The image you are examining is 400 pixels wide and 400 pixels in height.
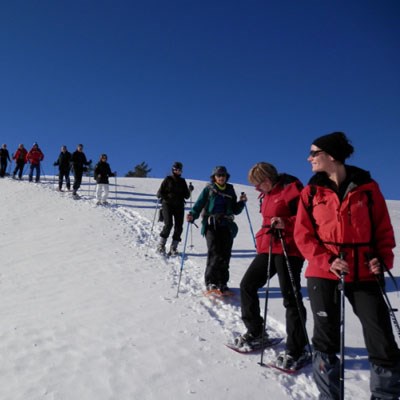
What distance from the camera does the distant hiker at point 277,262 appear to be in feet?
11.9

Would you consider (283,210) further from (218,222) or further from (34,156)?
(34,156)

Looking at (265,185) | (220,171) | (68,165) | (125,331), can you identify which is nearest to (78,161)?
(68,165)

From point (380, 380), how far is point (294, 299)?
1.30 meters

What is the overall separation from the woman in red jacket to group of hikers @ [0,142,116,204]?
1236cm

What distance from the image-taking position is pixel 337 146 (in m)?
2.84

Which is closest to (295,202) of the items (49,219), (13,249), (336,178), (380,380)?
(336,178)

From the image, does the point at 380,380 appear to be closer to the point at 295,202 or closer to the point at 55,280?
the point at 295,202

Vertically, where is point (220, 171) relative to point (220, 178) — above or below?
above

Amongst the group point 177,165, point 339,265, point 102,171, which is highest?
point 102,171

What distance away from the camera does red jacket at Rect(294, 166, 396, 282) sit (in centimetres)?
267

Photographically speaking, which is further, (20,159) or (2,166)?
(2,166)

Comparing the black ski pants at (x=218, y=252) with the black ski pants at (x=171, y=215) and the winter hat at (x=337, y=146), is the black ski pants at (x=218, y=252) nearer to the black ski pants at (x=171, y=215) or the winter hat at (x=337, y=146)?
the black ski pants at (x=171, y=215)

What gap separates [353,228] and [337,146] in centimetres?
68

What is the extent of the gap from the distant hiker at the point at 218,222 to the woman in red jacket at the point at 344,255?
116 inches
